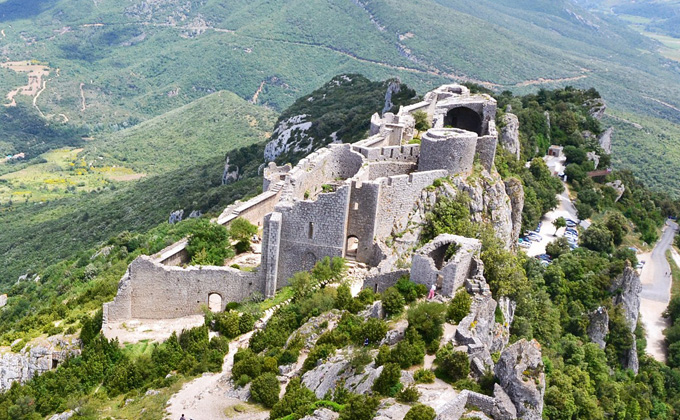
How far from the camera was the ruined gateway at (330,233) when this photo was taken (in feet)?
101

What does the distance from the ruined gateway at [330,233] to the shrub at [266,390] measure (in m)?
6.39

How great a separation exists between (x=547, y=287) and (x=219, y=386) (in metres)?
30.9

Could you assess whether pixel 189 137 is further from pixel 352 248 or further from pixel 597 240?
pixel 352 248

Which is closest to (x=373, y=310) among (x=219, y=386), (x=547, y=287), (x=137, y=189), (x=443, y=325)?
(x=443, y=325)

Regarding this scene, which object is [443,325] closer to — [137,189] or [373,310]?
[373,310]

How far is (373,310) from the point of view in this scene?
2675cm

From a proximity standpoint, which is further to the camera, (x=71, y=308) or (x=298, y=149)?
(x=298, y=149)

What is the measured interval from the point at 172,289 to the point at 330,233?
305 inches

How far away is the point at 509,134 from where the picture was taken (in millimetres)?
56594

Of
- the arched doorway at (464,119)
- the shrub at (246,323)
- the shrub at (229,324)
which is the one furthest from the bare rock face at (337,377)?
the arched doorway at (464,119)

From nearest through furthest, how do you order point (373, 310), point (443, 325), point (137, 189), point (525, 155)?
1. point (443, 325)
2. point (373, 310)
3. point (525, 155)
4. point (137, 189)

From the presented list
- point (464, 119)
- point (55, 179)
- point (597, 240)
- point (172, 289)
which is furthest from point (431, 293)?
point (55, 179)

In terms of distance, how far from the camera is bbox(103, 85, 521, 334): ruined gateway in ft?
101

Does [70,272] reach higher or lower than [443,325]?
lower
